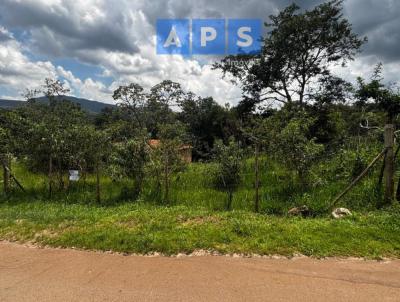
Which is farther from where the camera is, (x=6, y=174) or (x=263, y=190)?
(x=6, y=174)

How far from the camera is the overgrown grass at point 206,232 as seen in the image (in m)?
4.60

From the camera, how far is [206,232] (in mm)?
5137

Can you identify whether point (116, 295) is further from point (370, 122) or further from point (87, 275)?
point (370, 122)

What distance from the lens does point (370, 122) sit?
10.7 metres

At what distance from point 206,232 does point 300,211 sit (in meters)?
2.53

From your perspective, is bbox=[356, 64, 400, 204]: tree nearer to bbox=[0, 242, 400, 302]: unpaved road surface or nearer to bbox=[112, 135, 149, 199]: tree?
bbox=[0, 242, 400, 302]: unpaved road surface

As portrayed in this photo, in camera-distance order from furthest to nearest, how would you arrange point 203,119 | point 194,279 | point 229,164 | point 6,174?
point 203,119 → point 6,174 → point 229,164 → point 194,279

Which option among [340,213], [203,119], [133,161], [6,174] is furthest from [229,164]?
[203,119]

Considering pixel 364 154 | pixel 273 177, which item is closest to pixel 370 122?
pixel 364 154

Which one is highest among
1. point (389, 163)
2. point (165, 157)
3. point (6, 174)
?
point (389, 163)

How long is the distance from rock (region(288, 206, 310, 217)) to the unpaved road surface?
233cm

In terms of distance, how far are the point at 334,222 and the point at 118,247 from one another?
3.79 m

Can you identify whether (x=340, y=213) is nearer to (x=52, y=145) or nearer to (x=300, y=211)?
(x=300, y=211)

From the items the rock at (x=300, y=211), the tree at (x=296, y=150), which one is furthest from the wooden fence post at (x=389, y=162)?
the tree at (x=296, y=150)
